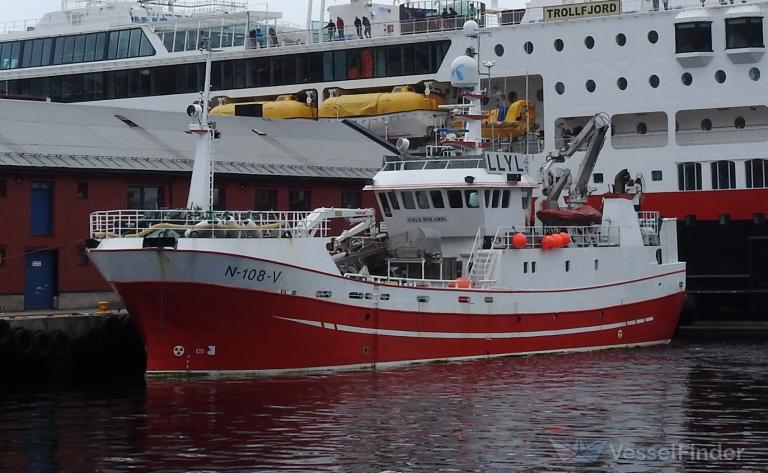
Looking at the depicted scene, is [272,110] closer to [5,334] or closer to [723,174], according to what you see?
[723,174]

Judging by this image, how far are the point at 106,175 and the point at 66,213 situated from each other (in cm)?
172

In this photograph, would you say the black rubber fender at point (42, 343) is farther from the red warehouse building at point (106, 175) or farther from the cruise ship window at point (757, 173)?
the cruise ship window at point (757, 173)

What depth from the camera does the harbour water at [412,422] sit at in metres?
22.4

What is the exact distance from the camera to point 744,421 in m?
26.2

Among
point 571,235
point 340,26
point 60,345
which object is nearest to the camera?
point 60,345

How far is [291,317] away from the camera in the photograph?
3198cm

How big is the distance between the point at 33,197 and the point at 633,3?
21.4 meters

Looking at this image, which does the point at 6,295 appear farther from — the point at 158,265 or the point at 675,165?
the point at 675,165

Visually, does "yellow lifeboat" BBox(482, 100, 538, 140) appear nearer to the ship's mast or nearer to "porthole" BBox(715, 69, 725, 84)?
"porthole" BBox(715, 69, 725, 84)

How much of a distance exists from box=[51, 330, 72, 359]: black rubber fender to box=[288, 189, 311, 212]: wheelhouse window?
13.3 meters

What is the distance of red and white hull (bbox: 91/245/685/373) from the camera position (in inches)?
1220

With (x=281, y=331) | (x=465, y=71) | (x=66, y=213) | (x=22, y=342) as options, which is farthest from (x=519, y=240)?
(x=66, y=213)

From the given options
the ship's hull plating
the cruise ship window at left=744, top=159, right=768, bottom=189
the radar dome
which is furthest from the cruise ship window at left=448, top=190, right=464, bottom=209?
the cruise ship window at left=744, top=159, right=768, bottom=189

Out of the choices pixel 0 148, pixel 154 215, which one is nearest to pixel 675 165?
pixel 154 215
